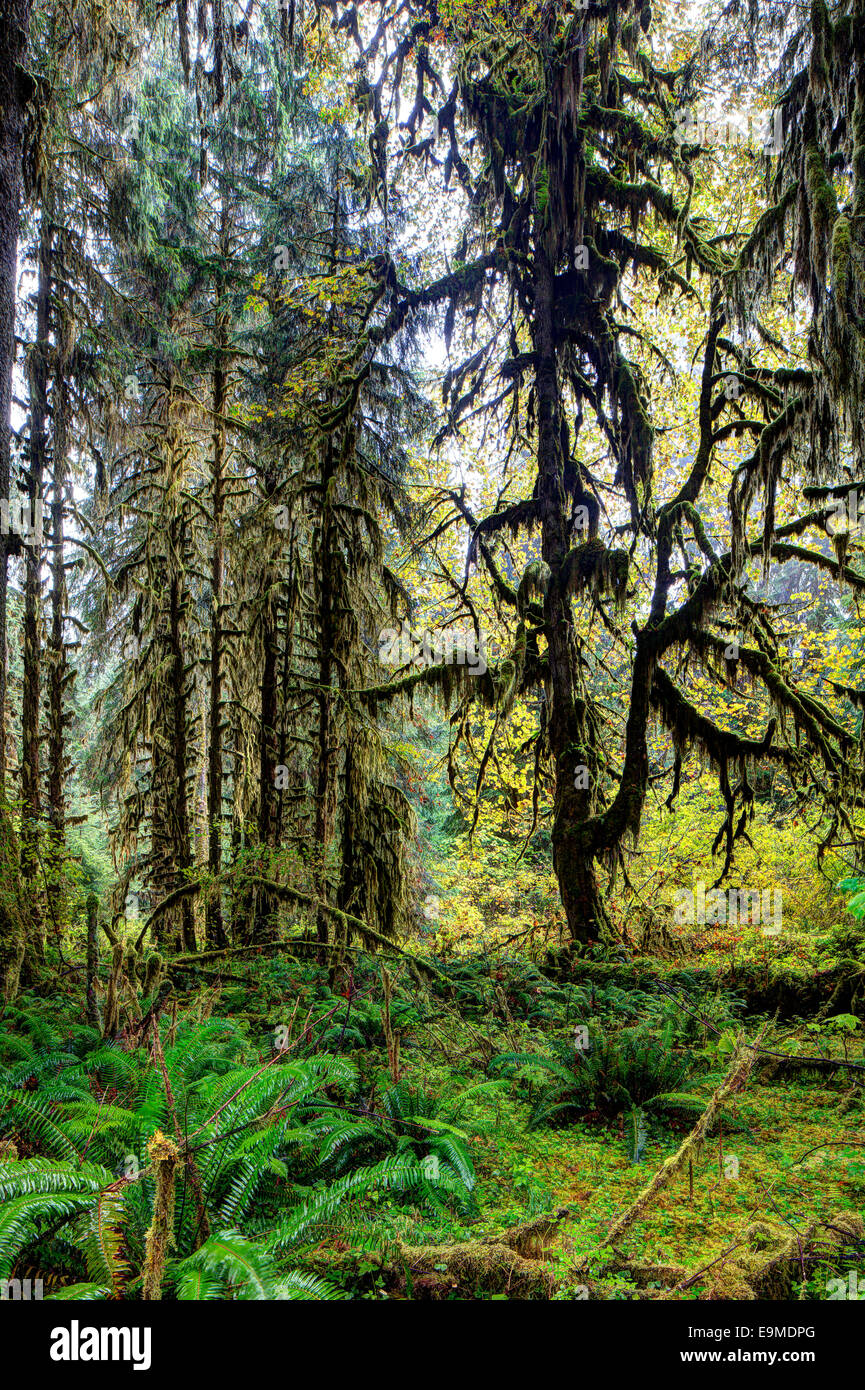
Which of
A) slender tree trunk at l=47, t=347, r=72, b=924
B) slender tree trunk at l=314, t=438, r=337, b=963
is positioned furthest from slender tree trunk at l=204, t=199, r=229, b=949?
slender tree trunk at l=314, t=438, r=337, b=963

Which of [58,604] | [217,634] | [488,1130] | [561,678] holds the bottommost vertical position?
[488,1130]

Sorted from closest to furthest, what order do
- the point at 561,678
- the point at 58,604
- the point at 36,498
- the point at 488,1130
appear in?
the point at 488,1130, the point at 561,678, the point at 36,498, the point at 58,604

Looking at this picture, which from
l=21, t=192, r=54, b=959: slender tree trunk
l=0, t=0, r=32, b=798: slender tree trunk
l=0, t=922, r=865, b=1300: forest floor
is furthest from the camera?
l=21, t=192, r=54, b=959: slender tree trunk

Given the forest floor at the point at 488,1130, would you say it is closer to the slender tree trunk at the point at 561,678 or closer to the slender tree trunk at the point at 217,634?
the slender tree trunk at the point at 561,678

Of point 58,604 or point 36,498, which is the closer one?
point 36,498

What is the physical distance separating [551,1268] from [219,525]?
25.8ft

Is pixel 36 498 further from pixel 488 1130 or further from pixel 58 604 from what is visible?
pixel 488 1130

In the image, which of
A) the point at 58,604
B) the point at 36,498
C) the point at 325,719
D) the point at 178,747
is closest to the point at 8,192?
the point at 325,719

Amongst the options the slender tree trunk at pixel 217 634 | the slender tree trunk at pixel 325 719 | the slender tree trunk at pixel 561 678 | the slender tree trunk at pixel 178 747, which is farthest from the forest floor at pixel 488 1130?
the slender tree trunk at pixel 217 634

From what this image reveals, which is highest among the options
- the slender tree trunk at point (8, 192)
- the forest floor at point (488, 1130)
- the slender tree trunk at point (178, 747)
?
the slender tree trunk at point (8, 192)

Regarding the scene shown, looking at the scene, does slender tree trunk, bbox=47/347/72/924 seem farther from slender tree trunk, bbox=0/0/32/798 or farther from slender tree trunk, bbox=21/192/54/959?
slender tree trunk, bbox=0/0/32/798

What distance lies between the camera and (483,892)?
15.5 m

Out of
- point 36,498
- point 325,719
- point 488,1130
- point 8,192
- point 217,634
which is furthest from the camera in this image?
point 36,498
